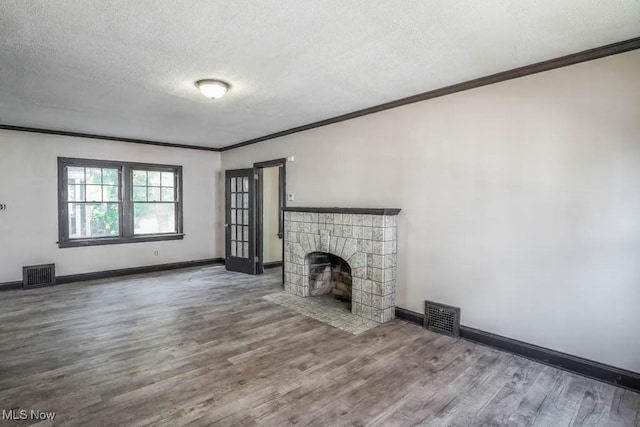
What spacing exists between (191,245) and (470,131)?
5965 millimetres

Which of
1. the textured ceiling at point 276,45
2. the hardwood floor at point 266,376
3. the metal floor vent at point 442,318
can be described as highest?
the textured ceiling at point 276,45

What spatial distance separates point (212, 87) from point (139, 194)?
4133mm

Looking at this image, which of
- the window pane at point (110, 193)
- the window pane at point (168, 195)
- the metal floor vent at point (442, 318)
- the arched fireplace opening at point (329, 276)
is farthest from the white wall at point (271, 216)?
the metal floor vent at point (442, 318)

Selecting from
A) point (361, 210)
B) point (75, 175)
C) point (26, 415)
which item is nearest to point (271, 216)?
point (361, 210)

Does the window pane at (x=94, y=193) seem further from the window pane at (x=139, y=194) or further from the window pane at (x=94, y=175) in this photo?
the window pane at (x=139, y=194)

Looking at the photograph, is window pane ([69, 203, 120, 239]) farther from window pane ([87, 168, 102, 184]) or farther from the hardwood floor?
the hardwood floor

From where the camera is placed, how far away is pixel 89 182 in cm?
604

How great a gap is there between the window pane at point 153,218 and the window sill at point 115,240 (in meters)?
0.15

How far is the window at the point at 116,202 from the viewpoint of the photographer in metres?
5.84

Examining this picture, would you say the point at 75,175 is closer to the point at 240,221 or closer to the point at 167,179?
the point at 167,179

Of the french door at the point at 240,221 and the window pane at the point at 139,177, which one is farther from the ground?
the window pane at the point at 139,177

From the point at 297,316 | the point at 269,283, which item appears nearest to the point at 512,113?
the point at 297,316

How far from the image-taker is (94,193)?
6082mm

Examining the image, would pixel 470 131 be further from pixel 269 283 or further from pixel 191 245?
pixel 191 245
